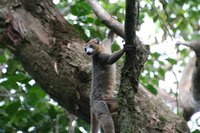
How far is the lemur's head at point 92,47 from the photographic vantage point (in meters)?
3.74

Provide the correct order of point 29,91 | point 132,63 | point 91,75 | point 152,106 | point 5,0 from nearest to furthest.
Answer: point 132,63 < point 152,106 < point 91,75 < point 5,0 < point 29,91

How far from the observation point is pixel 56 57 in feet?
12.6

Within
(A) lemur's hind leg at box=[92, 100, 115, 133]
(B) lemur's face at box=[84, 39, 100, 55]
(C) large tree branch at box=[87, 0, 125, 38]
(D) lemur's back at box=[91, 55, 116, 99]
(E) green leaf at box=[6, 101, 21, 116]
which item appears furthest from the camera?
(E) green leaf at box=[6, 101, 21, 116]

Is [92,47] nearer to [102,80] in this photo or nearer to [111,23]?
[102,80]

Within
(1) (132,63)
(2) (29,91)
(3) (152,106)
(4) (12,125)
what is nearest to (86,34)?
(2) (29,91)

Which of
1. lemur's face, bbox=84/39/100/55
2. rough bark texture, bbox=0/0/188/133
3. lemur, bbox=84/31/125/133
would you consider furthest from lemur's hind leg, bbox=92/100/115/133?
lemur's face, bbox=84/39/100/55

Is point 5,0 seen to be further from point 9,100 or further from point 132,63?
point 132,63

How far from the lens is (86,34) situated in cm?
484

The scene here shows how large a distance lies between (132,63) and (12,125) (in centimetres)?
215

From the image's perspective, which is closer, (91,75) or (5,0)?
(91,75)

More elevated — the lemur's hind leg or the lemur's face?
the lemur's face

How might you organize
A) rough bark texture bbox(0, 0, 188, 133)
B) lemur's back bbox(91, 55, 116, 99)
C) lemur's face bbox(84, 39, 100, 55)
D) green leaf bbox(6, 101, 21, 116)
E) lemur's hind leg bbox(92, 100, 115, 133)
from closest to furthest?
1. lemur's hind leg bbox(92, 100, 115, 133)
2. rough bark texture bbox(0, 0, 188, 133)
3. lemur's back bbox(91, 55, 116, 99)
4. lemur's face bbox(84, 39, 100, 55)
5. green leaf bbox(6, 101, 21, 116)

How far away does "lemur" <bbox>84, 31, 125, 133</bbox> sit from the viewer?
11.4 ft

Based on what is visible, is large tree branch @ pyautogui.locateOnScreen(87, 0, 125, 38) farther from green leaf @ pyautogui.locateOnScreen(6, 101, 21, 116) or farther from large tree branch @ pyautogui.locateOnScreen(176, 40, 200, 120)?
green leaf @ pyautogui.locateOnScreen(6, 101, 21, 116)
